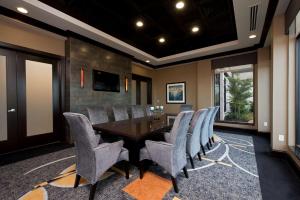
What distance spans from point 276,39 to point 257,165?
2481mm

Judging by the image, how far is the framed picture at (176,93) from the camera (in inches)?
254

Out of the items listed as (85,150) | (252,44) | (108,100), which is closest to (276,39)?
(252,44)

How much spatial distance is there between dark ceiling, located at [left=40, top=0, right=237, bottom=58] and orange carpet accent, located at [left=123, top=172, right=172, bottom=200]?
306cm

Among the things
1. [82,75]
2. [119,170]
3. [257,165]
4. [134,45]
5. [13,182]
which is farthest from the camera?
[134,45]

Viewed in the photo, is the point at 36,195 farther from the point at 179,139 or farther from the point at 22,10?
the point at 22,10

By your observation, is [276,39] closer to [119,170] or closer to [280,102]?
[280,102]

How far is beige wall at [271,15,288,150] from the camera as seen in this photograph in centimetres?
280

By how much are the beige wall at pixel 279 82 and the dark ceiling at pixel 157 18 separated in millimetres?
943

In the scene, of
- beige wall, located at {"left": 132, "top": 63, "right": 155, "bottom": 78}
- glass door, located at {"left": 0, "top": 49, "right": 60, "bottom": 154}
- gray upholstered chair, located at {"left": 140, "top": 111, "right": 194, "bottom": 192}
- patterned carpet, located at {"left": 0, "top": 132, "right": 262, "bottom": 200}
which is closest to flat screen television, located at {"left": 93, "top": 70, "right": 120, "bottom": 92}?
glass door, located at {"left": 0, "top": 49, "right": 60, "bottom": 154}

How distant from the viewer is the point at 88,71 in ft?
13.1

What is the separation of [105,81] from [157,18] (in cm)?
236

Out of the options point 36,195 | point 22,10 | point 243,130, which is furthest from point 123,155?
point 243,130

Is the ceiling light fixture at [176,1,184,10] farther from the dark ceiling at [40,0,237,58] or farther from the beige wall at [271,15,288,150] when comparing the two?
the beige wall at [271,15,288,150]

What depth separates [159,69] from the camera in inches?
282
